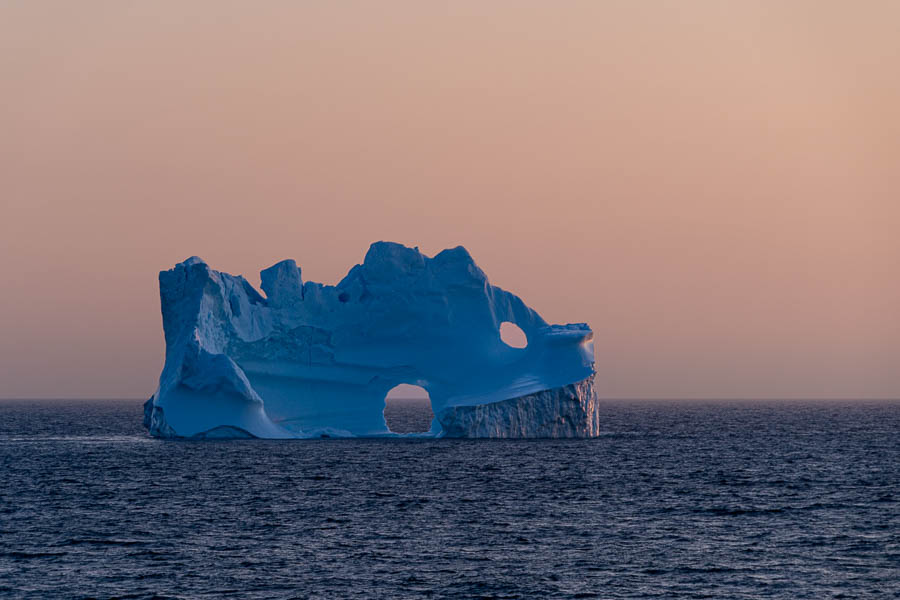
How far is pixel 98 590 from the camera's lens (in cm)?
1998

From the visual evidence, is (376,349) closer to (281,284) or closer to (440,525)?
(281,284)

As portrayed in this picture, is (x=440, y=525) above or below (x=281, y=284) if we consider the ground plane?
below

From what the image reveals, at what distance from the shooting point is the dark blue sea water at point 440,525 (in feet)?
68.3

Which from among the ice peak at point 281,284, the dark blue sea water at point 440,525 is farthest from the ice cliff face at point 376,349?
the dark blue sea water at point 440,525

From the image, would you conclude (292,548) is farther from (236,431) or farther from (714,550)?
(236,431)

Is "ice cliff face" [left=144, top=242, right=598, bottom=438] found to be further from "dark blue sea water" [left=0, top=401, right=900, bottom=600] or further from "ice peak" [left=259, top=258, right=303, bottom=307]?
"dark blue sea water" [left=0, top=401, right=900, bottom=600]

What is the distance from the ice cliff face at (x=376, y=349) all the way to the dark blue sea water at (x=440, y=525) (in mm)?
2203

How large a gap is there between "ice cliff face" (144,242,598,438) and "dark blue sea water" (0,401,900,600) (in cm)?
220

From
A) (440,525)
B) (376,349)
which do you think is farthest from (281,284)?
(440,525)

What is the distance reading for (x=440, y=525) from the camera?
27.4 m

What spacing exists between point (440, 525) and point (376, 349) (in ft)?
77.4

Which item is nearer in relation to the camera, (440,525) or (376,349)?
(440,525)

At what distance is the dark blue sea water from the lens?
20.8 meters

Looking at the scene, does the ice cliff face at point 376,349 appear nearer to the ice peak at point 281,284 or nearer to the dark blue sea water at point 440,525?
the ice peak at point 281,284
